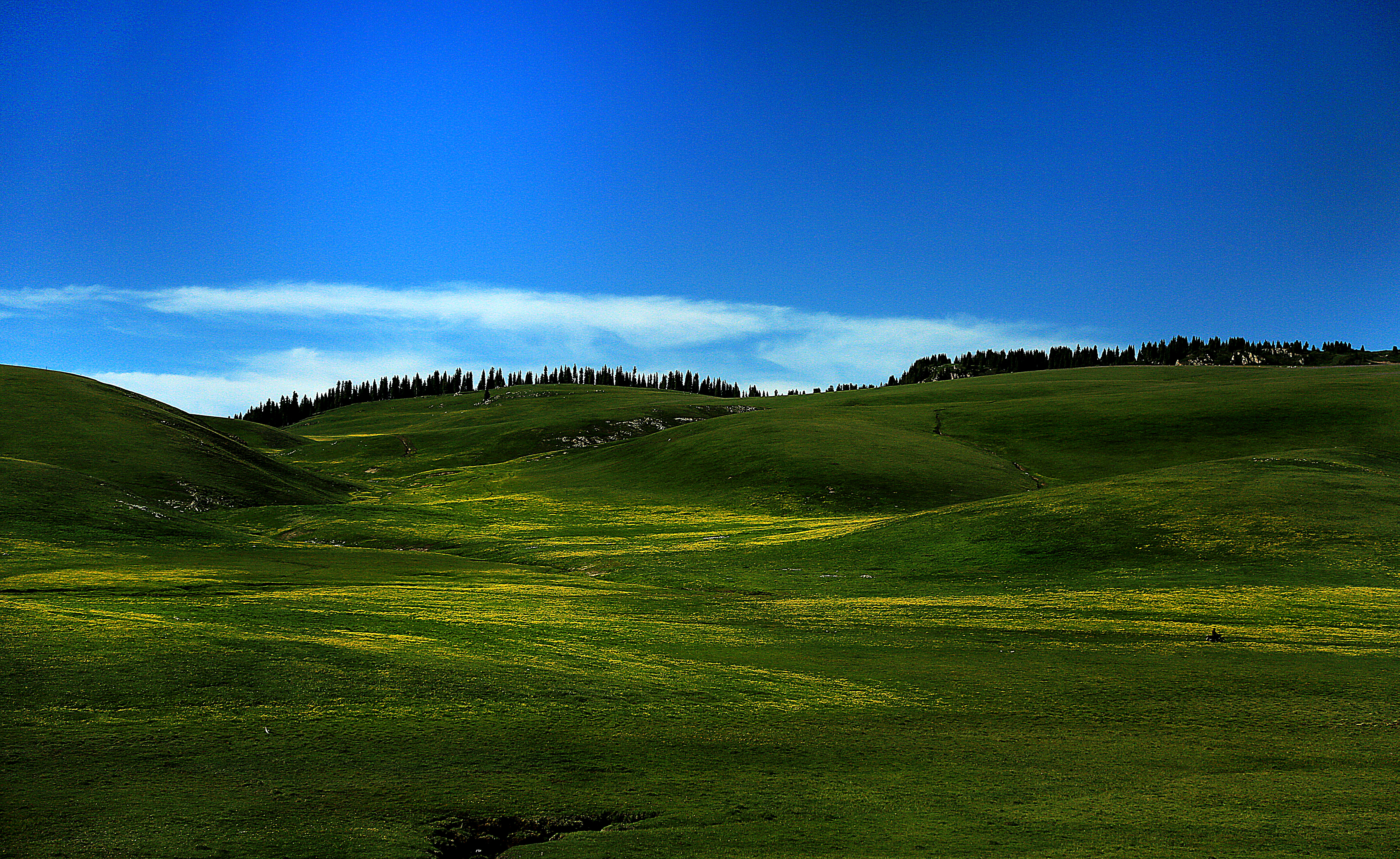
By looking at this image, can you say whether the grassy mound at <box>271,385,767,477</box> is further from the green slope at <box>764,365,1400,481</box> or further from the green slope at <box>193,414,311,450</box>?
the green slope at <box>764,365,1400,481</box>

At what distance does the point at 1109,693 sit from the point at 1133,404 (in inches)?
4195

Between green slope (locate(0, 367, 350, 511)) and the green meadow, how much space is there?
37.3 inches

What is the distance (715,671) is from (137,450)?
3287 inches

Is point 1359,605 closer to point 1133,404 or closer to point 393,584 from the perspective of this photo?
point 393,584

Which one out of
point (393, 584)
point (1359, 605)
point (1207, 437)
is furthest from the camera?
point (1207, 437)

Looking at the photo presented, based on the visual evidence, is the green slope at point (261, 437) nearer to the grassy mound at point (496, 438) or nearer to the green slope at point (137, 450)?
the grassy mound at point (496, 438)

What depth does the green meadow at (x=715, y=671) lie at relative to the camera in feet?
41.1

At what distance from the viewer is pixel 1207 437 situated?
97.9 m

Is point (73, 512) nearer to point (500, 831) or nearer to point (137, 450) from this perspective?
point (137, 450)

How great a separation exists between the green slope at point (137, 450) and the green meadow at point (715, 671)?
3.11 ft

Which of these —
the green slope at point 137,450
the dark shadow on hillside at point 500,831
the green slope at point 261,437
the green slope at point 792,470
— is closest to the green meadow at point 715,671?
the dark shadow on hillside at point 500,831

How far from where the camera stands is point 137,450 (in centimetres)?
8444

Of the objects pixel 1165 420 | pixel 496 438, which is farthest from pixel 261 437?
pixel 1165 420

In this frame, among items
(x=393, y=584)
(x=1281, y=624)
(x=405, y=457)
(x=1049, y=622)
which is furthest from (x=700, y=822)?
(x=405, y=457)
